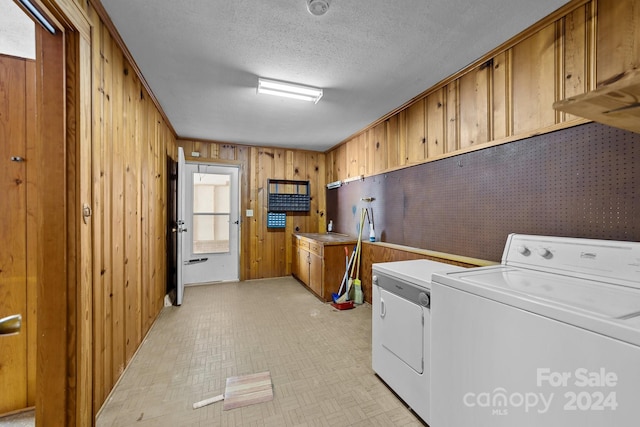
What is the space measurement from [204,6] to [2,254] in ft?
6.38

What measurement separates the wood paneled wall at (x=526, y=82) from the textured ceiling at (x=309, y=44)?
4.7 inches

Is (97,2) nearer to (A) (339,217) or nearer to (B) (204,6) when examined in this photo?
(B) (204,6)

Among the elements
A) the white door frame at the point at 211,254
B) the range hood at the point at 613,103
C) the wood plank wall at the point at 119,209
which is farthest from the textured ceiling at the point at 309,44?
the white door frame at the point at 211,254

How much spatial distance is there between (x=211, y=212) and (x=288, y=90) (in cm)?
282

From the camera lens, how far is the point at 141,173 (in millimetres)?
2396

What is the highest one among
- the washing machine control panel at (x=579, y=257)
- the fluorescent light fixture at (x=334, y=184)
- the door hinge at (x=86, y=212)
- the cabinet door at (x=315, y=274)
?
the fluorescent light fixture at (x=334, y=184)

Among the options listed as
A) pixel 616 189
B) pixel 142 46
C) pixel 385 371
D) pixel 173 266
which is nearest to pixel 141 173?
pixel 142 46

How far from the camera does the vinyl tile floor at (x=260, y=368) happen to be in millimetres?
1581

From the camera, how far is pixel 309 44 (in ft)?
6.17

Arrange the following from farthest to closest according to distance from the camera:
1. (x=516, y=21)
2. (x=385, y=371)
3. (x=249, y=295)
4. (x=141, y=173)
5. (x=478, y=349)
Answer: (x=249, y=295) → (x=141, y=173) → (x=385, y=371) → (x=516, y=21) → (x=478, y=349)

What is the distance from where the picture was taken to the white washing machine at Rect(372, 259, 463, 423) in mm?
1507

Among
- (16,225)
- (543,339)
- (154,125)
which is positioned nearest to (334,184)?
(154,125)

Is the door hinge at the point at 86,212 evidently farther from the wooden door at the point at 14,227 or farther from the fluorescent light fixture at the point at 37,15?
the fluorescent light fixture at the point at 37,15

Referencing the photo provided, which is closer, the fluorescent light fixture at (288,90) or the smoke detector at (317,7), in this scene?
the smoke detector at (317,7)
